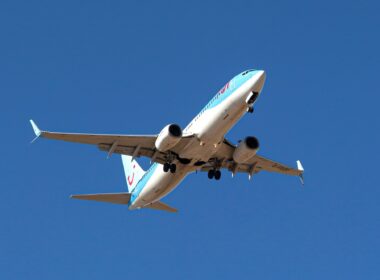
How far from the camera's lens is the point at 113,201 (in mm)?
53719

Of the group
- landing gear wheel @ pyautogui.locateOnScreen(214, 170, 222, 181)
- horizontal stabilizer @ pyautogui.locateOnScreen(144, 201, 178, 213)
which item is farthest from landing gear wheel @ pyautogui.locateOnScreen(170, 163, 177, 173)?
horizontal stabilizer @ pyautogui.locateOnScreen(144, 201, 178, 213)

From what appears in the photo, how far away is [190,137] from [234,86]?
3.78 metres

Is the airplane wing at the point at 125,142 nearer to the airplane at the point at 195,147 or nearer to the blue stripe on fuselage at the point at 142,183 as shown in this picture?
the airplane at the point at 195,147

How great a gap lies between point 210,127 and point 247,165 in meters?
8.59

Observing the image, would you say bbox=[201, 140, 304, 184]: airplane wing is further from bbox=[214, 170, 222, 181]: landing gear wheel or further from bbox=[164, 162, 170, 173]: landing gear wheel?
bbox=[164, 162, 170, 173]: landing gear wheel

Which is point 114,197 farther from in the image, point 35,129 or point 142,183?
point 35,129

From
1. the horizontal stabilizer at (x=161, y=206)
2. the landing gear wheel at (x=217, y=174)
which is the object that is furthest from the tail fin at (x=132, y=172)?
the landing gear wheel at (x=217, y=174)

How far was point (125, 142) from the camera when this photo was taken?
47.4 metres

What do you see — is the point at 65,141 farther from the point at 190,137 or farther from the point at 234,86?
the point at 234,86

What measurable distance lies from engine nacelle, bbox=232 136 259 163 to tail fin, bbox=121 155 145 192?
352 inches

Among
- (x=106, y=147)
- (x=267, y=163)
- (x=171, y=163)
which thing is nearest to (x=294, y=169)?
(x=267, y=163)

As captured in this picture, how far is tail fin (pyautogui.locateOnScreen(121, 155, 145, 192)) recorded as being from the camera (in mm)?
55062

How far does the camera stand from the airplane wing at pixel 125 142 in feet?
150

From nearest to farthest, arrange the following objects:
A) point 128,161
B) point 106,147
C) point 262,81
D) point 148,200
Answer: point 262,81
point 106,147
point 148,200
point 128,161
